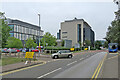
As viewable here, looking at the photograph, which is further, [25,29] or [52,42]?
[25,29]

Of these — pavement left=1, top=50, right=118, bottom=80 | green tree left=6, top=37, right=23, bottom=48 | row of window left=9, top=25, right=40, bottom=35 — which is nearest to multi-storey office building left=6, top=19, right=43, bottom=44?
row of window left=9, top=25, right=40, bottom=35

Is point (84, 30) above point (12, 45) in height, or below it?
above

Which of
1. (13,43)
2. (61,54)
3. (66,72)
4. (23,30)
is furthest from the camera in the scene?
(23,30)

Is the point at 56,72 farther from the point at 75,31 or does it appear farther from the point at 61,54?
the point at 75,31

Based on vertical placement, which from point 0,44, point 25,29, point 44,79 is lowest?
point 44,79

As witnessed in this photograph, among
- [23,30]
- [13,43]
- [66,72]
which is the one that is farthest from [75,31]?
[66,72]

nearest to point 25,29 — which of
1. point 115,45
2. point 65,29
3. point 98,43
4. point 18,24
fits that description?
point 18,24

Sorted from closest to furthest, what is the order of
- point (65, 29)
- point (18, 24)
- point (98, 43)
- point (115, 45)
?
1. point (115, 45)
2. point (18, 24)
3. point (65, 29)
4. point (98, 43)

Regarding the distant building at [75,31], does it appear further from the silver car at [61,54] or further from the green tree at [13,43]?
the silver car at [61,54]

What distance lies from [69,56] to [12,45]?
1510 inches

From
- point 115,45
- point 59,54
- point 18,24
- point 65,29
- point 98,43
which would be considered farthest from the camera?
point 98,43

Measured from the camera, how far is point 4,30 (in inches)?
865

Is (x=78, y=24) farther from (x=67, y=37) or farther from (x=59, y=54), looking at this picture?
(x=59, y=54)

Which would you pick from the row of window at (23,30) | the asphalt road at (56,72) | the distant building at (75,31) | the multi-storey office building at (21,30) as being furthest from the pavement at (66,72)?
the distant building at (75,31)
